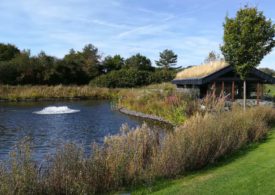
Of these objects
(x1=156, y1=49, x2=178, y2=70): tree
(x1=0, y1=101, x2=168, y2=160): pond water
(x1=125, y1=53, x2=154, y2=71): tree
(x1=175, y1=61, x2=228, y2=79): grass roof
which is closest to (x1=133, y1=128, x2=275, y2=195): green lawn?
(x1=0, y1=101, x2=168, y2=160): pond water

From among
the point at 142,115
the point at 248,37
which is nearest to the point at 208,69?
the point at 142,115

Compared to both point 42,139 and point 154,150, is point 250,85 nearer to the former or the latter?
point 42,139

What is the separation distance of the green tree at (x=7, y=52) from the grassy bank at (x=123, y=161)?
51260mm

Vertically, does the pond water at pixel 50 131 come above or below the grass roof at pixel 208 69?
below

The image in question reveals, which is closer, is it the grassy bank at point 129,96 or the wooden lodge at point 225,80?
the grassy bank at point 129,96

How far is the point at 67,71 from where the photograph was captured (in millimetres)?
53062

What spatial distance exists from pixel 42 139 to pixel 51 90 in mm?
27361

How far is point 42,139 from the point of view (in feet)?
44.1

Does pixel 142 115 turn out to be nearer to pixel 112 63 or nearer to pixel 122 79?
pixel 122 79

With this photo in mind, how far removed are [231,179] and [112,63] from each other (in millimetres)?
58261

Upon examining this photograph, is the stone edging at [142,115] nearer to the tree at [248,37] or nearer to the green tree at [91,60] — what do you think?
the tree at [248,37]

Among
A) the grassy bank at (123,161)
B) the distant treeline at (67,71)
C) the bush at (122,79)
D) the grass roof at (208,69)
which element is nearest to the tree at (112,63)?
the distant treeline at (67,71)

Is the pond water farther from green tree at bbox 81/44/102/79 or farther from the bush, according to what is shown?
green tree at bbox 81/44/102/79

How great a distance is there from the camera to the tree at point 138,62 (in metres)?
66.9
